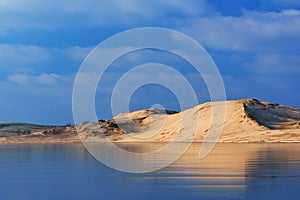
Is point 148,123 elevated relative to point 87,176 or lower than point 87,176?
elevated

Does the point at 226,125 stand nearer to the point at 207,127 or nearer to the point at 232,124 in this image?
the point at 232,124

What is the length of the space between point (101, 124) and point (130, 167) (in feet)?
474

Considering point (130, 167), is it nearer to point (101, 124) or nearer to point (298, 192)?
point (298, 192)

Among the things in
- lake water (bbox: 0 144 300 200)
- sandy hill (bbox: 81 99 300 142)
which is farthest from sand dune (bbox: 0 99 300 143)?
lake water (bbox: 0 144 300 200)

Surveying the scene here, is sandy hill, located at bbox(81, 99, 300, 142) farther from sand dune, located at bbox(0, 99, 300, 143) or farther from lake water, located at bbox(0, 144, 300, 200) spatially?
lake water, located at bbox(0, 144, 300, 200)

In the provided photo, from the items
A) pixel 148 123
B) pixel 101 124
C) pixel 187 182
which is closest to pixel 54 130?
pixel 101 124

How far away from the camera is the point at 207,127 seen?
155375mm

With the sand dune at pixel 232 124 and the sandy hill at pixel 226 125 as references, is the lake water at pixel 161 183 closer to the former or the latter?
the sandy hill at pixel 226 125

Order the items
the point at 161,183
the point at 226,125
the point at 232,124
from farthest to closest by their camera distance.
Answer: the point at 226,125, the point at 232,124, the point at 161,183

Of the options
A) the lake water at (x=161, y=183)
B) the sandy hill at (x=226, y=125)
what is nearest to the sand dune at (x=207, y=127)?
the sandy hill at (x=226, y=125)

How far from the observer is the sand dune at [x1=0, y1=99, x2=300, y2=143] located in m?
138

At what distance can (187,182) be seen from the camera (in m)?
35.4

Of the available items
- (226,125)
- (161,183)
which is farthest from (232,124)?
(161,183)

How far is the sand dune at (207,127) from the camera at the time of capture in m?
138
